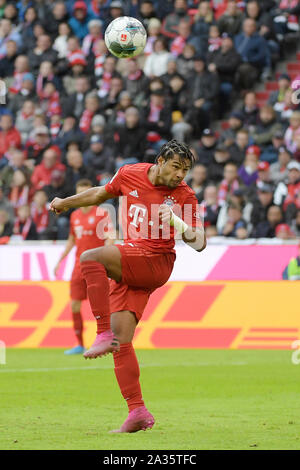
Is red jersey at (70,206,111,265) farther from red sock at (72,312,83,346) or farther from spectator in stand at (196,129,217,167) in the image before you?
spectator in stand at (196,129,217,167)

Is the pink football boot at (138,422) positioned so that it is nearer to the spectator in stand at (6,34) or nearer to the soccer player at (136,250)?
the soccer player at (136,250)

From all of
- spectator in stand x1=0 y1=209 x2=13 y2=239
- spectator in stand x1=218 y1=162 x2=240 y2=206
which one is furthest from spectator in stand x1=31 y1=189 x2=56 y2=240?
spectator in stand x1=218 y1=162 x2=240 y2=206

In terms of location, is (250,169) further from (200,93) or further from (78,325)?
(78,325)

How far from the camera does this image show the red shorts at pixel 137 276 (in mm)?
7590

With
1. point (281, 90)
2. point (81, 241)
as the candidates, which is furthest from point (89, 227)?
point (281, 90)

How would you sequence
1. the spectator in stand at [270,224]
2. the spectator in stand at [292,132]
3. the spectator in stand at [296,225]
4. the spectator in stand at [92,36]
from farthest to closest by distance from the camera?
the spectator in stand at [92,36]
the spectator in stand at [292,132]
the spectator in stand at [270,224]
the spectator in stand at [296,225]

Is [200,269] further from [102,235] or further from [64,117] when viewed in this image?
[64,117]

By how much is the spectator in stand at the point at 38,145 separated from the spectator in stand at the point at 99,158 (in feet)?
4.27

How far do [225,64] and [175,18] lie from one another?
2.13 meters

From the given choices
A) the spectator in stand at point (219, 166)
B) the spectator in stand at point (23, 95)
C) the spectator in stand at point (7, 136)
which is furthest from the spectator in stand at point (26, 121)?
the spectator in stand at point (219, 166)

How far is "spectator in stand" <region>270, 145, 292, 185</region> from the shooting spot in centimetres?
1808

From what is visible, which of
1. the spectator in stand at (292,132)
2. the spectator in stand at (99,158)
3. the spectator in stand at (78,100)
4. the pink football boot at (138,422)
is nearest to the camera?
the pink football boot at (138,422)

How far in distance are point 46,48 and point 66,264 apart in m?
7.81
